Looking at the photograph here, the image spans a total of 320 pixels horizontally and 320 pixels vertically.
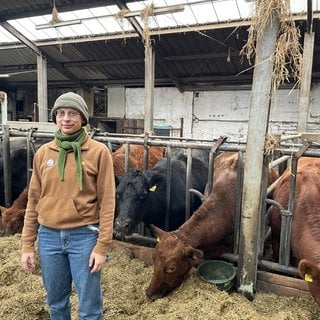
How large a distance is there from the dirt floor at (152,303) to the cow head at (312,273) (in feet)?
0.91

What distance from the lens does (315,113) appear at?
1295cm

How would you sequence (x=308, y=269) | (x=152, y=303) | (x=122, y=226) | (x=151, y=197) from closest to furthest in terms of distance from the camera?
(x=308, y=269)
(x=152, y=303)
(x=122, y=226)
(x=151, y=197)

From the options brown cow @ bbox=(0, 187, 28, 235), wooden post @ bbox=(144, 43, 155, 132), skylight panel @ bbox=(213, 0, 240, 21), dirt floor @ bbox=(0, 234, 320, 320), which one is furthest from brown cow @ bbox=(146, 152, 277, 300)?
wooden post @ bbox=(144, 43, 155, 132)

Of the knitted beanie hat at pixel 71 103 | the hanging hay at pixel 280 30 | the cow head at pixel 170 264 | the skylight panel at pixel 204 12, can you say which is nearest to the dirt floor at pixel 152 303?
the cow head at pixel 170 264

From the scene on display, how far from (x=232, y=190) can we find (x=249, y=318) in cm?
142

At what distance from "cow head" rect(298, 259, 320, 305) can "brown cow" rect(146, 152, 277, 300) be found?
2.77ft

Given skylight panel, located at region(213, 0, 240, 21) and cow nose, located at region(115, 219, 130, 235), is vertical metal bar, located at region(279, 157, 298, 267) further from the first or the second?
skylight panel, located at region(213, 0, 240, 21)

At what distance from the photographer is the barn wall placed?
520 inches

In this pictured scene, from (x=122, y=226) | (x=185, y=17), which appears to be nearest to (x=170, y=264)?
(x=122, y=226)

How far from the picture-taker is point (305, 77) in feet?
26.4

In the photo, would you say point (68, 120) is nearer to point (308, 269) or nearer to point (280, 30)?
point (280, 30)

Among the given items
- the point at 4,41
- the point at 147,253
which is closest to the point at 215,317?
the point at 147,253

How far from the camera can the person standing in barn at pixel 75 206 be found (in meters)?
1.97

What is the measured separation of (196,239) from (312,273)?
3.60 ft
